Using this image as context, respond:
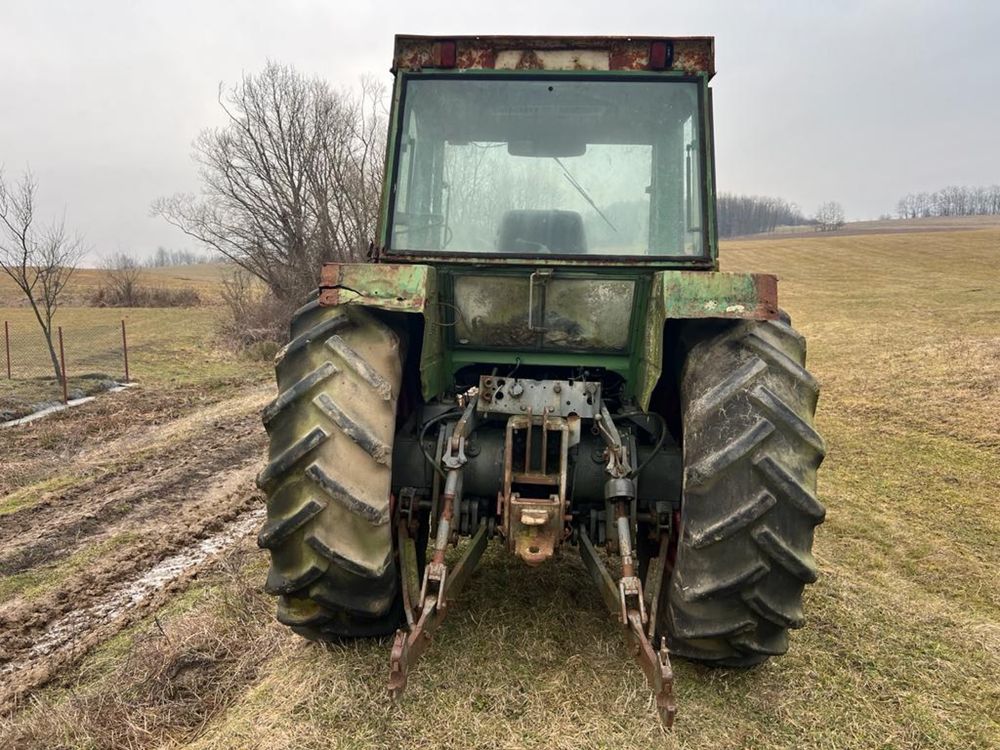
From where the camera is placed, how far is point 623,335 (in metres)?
3.31

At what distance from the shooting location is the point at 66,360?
53.5ft

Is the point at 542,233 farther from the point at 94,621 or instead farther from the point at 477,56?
the point at 94,621

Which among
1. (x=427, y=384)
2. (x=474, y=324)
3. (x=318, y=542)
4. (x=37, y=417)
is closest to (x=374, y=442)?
(x=318, y=542)

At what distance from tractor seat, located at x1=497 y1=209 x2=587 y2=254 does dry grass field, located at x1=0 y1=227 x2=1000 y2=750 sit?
1.77 meters

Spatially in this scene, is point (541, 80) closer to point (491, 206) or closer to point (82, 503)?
point (491, 206)

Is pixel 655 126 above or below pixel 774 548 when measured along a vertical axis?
above

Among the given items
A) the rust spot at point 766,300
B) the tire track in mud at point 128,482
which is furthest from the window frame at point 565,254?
the tire track in mud at point 128,482

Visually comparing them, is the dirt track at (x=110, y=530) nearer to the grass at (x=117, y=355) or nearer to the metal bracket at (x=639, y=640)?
the metal bracket at (x=639, y=640)

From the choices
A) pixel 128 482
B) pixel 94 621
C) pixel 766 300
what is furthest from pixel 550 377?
pixel 128 482

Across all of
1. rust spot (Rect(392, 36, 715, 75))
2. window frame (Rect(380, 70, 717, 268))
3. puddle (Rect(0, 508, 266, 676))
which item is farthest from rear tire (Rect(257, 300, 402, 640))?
puddle (Rect(0, 508, 266, 676))

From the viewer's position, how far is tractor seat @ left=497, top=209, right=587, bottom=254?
3266mm

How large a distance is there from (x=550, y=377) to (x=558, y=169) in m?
1.02

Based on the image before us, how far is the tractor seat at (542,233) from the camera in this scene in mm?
3266

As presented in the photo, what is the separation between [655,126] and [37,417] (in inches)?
405
